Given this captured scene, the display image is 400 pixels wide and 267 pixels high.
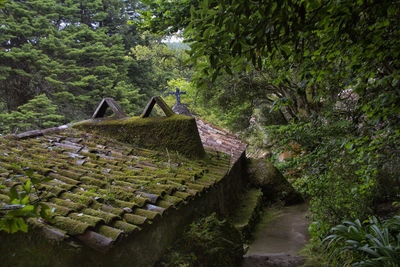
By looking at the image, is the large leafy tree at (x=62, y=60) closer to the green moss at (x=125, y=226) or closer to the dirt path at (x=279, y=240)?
the dirt path at (x=279, y=240)

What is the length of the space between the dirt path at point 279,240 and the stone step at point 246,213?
0.29 meters

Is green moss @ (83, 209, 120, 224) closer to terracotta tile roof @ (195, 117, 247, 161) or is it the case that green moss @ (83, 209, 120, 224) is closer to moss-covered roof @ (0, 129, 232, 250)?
moss-covered roof @ (0, 129, 232, 250)

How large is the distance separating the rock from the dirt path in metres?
0.59

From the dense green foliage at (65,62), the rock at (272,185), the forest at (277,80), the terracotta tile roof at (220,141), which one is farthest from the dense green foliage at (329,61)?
the dense green foliage at (65,62)

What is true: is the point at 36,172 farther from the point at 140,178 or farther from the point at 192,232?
the point at 192,232

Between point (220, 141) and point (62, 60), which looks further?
point (62, 60)

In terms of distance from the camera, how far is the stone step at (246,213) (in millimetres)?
6820

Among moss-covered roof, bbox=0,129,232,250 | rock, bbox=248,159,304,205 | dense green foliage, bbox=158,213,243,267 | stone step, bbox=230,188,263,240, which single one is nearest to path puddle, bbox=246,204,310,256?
stone step, bbox=230,188,263,240

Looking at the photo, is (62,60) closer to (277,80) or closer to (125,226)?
(125,226)

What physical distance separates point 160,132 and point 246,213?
3410 millimetres

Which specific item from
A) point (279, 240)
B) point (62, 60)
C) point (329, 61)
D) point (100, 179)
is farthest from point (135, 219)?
point (62, 60)

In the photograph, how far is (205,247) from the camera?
4.05m

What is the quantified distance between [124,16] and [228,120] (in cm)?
1694

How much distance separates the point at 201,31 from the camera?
85.1 inches
